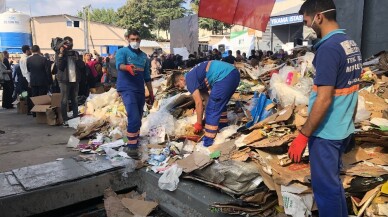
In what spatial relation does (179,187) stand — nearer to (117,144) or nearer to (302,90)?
(117,144)

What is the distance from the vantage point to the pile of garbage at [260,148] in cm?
260

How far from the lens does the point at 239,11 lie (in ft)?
22.1

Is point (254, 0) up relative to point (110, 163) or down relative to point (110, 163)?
up

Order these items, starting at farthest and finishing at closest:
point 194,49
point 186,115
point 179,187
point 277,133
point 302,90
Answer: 1. point 194,49
2. point 186,115
3. point 302,90
4. point 277,133
5. point 179,187

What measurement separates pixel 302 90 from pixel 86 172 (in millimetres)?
3050

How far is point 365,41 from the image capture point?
23.6 ft

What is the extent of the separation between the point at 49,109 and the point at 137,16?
37.6 m

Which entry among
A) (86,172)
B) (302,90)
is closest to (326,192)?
(86,172)

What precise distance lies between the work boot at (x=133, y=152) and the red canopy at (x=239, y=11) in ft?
11.8

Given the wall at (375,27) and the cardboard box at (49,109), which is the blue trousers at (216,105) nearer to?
the cardboard box at (49,109)

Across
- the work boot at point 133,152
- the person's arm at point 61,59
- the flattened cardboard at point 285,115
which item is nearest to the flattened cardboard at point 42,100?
the person's arm at point 61,59

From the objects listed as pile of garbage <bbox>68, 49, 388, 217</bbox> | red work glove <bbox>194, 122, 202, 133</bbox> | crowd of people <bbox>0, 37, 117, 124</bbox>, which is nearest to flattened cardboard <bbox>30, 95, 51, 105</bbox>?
crowd of people <bbox>0, 37, 117, 124</bbox>

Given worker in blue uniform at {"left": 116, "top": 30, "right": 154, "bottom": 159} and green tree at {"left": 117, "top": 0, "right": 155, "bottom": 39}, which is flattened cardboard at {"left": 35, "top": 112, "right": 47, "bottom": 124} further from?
green tree at {"left": 117, "top": 0, "right": 155, "bottom": 39}

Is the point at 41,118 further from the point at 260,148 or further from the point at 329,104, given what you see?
the point at 329,104
